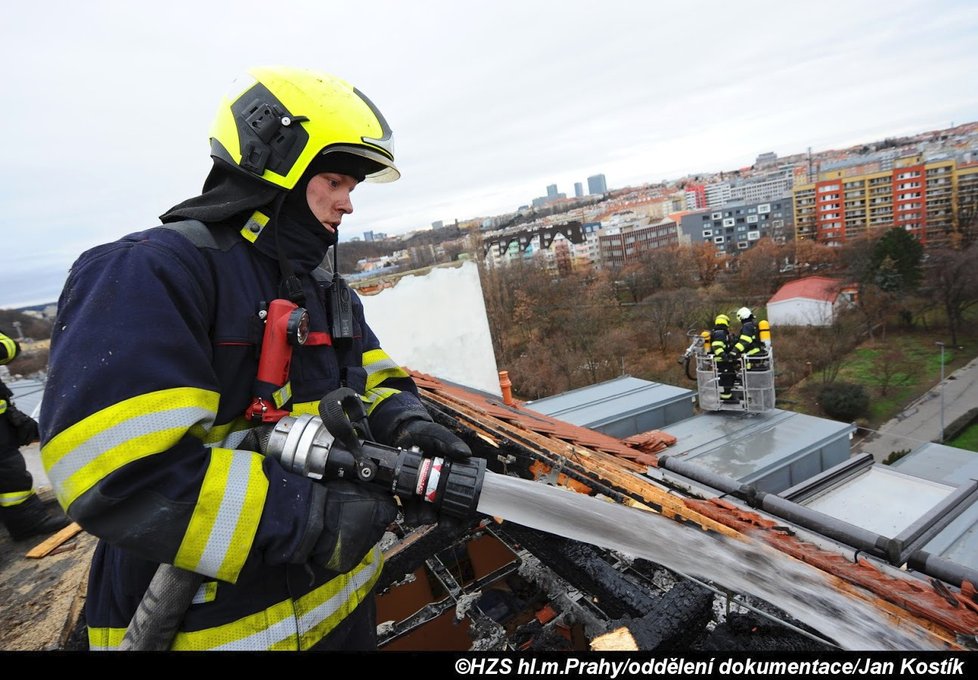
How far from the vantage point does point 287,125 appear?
187cm

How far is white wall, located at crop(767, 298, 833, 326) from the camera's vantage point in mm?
34594

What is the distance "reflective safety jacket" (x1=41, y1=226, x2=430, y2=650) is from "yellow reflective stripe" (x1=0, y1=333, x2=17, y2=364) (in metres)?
4.32

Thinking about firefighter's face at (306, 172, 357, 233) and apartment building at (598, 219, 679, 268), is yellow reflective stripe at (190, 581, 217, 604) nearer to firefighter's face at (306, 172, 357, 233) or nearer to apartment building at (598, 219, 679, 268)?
firefighter's face at (306, 172, 357, 233)

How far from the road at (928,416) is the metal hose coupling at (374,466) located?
2691cm

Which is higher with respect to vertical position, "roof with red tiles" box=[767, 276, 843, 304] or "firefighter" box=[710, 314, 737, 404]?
"firefighter" box=[710, 314, 737, 404]

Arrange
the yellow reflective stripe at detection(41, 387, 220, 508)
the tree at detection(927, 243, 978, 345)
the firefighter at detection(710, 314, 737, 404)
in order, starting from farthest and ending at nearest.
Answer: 1. the tree at detection(927, 243, 978, 345)
2. the firefighter at detection(710, 314, 737, 404)
3. the yellow reflective stripe at detection(41, 387, 220, 508)

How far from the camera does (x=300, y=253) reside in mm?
1984

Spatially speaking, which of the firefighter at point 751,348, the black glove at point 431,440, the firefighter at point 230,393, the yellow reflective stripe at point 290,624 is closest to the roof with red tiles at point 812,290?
the firefighter at point 751,348

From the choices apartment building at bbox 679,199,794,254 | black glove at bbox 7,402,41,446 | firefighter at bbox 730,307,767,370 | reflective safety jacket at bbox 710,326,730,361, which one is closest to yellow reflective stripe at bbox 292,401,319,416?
black glove at bbox 7,402,41,446

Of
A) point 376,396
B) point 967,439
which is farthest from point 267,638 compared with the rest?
point 967,439

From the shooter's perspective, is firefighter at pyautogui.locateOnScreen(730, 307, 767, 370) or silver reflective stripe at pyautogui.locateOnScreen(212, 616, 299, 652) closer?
silver reflective stripe at pyautogui.locateOnScreen(212, 616, 299, 652)

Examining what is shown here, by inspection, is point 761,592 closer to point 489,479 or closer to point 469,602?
point 489,479

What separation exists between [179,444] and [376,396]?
1.16m

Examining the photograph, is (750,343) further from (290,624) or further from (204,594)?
(204,594)
